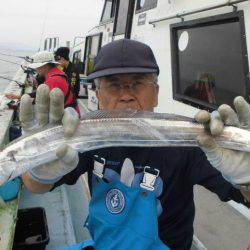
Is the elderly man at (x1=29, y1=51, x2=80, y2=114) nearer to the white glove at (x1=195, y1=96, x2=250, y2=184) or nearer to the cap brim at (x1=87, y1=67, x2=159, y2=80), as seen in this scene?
the cap brim at (x1=87, y1=67, x2=159, y2=80)

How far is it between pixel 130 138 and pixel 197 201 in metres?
2.42

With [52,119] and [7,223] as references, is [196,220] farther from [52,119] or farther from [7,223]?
[52,119]

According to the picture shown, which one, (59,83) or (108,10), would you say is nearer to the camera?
(59,83)

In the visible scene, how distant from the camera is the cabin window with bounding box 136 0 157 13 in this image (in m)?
5.94

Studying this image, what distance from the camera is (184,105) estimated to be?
15.8 feet

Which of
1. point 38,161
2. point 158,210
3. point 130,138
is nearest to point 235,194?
point 158,210

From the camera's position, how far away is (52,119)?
1837mm

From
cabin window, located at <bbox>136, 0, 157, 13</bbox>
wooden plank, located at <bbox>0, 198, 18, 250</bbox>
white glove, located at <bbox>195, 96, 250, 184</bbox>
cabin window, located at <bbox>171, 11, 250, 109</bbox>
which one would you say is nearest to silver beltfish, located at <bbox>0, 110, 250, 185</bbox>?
white glove, located at <bbox>195, 96, 250, 184</bbox>

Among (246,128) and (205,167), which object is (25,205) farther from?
(246,128)

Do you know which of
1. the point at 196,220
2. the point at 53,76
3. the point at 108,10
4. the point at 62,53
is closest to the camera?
the point at 196,220

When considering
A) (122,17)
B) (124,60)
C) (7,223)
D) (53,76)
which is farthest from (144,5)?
(7,223)

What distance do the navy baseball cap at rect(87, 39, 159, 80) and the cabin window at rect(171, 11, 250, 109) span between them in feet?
5.29

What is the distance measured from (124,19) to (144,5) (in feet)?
4.66

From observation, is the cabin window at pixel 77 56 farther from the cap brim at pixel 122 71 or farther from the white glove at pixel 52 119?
the white glove at pixel 52 119
